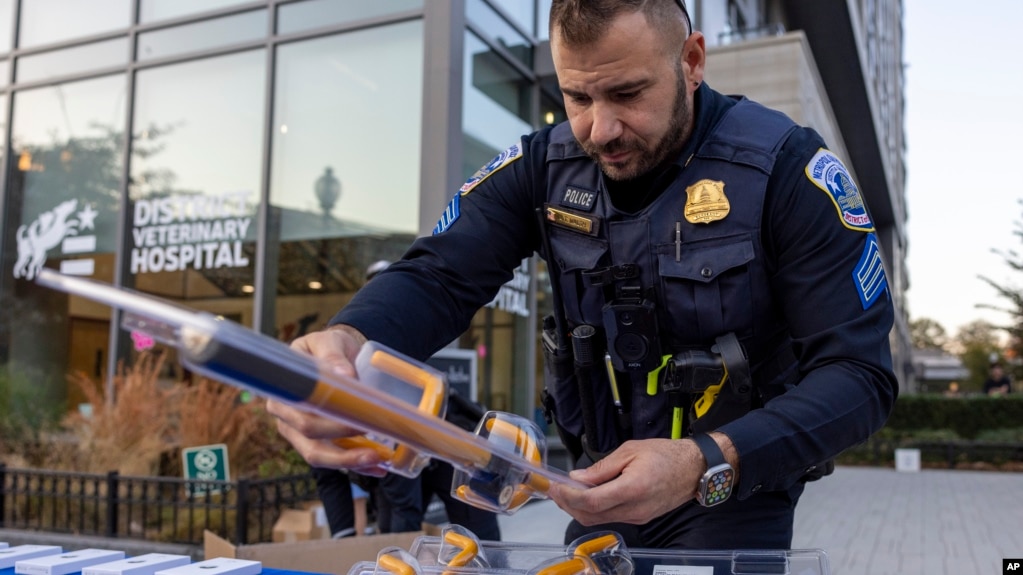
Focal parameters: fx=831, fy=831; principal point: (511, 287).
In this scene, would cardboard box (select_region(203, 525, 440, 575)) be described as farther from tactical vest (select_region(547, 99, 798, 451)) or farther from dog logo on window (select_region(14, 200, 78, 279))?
dog logo on window (select_region(14, 200, 78, 279))

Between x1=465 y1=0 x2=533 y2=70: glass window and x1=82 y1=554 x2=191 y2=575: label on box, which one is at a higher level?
x1=465 y1=0 x2=533 y2=70: glass window

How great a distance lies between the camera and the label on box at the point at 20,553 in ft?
6.35

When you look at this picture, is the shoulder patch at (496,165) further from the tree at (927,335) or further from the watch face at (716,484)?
the tree at (927,335)

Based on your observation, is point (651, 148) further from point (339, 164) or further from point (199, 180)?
point (199, 180)

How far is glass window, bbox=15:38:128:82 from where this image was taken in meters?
10.4

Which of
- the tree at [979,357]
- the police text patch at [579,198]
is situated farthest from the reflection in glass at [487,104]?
the tree at [979,357]

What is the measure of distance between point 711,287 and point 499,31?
27.2 ft

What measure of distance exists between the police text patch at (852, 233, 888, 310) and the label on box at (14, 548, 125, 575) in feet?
5.91

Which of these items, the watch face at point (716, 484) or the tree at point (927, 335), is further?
the tree at point (927, 335)

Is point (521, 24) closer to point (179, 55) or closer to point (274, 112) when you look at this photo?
point (274, 112)

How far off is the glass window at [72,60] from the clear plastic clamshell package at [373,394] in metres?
10.6

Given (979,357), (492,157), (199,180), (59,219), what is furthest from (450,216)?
(979,357)

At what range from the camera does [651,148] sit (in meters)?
1.87

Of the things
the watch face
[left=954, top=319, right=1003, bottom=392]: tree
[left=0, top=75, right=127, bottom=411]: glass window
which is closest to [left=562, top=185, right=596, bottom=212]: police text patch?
the watch face
